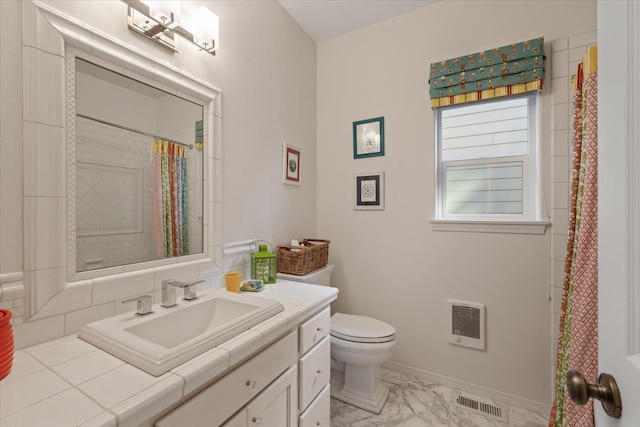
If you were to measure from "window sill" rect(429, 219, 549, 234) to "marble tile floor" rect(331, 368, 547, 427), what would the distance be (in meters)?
1.11

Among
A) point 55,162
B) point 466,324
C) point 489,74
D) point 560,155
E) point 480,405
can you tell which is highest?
point 489,74

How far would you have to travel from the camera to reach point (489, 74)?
1802 mm

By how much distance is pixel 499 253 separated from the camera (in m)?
1.82

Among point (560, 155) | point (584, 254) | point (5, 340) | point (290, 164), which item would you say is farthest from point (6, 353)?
point (560, 155)

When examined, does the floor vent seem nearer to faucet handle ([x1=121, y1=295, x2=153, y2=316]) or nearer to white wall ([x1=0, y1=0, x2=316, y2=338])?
white wall ([x1=0, y1=0, x2=316, y2=338])

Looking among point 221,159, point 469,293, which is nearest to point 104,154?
point 221,159

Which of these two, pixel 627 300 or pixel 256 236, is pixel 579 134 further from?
pixel 256 236

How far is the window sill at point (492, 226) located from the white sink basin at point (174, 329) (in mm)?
1356

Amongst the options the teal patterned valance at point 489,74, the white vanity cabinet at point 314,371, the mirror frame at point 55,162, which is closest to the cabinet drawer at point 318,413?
the white vanity cabinet at point 314,371

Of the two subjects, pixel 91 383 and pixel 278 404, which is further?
pixel 278 404

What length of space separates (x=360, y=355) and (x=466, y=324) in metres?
0.79

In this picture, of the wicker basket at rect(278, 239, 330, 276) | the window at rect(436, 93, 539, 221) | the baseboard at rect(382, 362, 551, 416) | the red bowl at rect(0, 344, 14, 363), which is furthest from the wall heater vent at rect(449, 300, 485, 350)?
the red bowl at rect(0, 344, 14, 363)

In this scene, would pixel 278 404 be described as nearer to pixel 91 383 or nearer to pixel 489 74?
pixel 91 383

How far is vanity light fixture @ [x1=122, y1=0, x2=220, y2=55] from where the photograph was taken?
3.61ft
